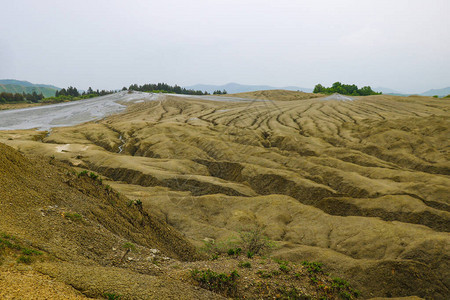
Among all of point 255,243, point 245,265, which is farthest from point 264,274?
point 255,243

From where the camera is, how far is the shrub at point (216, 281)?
10.4m

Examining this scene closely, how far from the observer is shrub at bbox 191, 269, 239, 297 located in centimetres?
1040

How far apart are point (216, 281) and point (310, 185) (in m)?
20.1

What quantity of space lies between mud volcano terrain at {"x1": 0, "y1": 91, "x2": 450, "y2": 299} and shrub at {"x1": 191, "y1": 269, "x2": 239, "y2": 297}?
23.6 ft

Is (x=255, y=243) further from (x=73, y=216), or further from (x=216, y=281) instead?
(x=73, y=216)

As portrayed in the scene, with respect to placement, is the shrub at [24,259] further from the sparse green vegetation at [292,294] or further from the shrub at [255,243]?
the shrub at [255,243]

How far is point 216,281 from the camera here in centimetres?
1063

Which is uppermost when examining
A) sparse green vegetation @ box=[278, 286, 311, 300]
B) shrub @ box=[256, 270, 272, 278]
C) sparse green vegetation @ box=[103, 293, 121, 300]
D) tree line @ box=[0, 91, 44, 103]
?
tree line @ box=[0, 91, 44, 103]

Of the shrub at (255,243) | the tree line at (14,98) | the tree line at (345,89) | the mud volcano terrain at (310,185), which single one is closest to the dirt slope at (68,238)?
the shrub at (255,243)

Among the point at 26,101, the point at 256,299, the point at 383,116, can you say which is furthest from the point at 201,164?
the point at 26,101

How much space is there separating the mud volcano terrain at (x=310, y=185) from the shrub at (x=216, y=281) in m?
7.21

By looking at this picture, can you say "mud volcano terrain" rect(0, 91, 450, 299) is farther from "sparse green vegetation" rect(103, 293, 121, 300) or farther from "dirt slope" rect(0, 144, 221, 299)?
"sparse green vegetation" rect(103, 293, 121, 300)

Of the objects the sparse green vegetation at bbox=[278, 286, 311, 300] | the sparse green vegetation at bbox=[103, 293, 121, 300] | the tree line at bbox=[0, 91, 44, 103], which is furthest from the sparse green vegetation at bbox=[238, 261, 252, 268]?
the tree line at bbox=[0, 91, 44, 103]

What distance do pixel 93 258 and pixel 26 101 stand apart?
12644 centimetres
